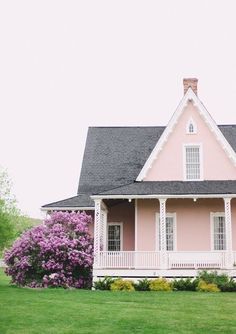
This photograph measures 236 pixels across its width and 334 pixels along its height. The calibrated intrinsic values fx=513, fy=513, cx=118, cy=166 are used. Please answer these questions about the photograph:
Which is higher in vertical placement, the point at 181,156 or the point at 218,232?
the point at 181,156

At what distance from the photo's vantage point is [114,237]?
2675 cm

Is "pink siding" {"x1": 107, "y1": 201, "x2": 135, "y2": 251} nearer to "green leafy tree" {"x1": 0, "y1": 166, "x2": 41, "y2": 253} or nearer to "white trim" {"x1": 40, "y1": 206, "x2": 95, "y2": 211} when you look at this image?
"white trim" {"x1": 40, "y1": 206, "x2": 95, "y2": 211}

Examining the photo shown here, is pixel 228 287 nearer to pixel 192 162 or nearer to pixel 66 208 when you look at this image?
pixel 192 162

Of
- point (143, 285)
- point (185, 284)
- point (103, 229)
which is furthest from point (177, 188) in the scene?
point (143, 285)

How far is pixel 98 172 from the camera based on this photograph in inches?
1128

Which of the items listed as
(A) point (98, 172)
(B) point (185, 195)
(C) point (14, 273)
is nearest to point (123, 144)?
(A) point (98, 172)

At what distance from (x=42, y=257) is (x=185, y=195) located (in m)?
6.92

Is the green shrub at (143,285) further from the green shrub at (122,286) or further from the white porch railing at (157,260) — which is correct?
the white porch railing at (157,260)

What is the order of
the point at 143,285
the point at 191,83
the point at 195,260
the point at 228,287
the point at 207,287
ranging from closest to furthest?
the point at 207,287 → the point at 228,287 → the point at 143,285 → the point at 195,260 → the point at 191,83

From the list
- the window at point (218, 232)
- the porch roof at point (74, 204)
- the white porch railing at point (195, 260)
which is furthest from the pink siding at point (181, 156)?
the white porch railing at point (195, 260)

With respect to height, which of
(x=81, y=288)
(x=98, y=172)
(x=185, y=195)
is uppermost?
(x=98, y=172)

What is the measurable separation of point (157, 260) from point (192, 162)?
560cm

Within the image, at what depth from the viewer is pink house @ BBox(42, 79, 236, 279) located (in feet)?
74.3

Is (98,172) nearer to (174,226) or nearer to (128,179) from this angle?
(128,179)
